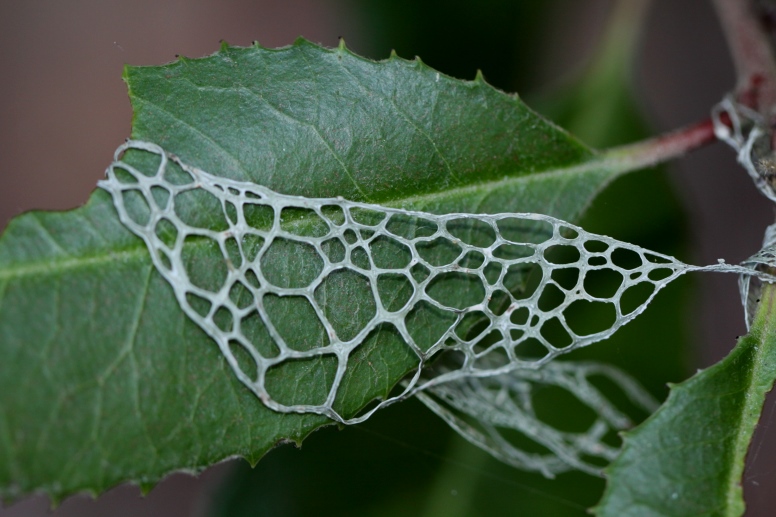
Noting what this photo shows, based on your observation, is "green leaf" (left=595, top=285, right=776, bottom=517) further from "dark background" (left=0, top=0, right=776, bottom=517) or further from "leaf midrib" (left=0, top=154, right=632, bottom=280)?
"dark background" (left=0, top=0, right=776, bottom=517)

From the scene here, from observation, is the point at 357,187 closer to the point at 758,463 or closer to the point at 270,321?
the point at 270,321

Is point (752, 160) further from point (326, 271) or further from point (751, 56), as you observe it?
point (326, 271)

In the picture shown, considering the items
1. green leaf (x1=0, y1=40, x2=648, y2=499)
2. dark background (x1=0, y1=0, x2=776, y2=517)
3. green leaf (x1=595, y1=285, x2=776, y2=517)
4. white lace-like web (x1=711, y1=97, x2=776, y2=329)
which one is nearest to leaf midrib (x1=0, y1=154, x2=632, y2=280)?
green leaf (x1=0, y1=40, x2=648, y2=499)

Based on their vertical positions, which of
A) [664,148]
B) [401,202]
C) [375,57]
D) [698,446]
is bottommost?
[698,446]

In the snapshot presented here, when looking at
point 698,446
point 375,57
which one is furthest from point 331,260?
point 375,57

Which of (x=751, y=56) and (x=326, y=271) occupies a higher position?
(x=751, y=56)

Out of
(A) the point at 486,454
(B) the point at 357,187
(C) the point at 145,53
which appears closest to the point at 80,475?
(B) the point at 357,187
